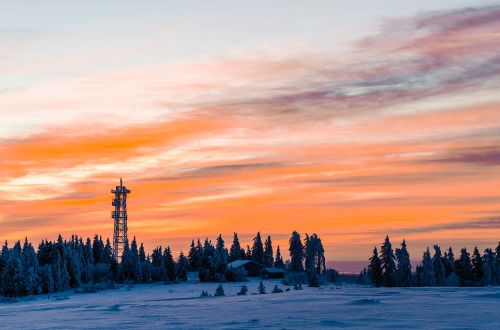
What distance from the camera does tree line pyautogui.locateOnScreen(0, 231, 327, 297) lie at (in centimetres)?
9088

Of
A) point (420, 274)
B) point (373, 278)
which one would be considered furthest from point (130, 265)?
point (420, 274)

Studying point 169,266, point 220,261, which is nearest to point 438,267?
point 220,261

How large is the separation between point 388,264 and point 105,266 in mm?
52956

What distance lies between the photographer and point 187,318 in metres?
26.9

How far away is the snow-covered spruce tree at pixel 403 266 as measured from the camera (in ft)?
329

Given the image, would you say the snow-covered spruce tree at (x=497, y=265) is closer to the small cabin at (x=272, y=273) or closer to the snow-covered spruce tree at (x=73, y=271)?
the small cabin at (x=272, y=273)

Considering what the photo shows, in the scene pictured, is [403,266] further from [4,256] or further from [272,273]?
[4,256]

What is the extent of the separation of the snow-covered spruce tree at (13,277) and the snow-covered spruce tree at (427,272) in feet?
213

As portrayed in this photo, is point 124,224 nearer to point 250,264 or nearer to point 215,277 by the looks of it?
point 250,264

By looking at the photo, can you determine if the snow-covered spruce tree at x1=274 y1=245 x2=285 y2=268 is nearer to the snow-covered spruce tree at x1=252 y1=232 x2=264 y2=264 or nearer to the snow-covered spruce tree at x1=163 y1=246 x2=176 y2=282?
the snow-covered spruce tree at x1=252 y1=232 x2=264 y2=264

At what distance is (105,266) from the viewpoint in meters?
120

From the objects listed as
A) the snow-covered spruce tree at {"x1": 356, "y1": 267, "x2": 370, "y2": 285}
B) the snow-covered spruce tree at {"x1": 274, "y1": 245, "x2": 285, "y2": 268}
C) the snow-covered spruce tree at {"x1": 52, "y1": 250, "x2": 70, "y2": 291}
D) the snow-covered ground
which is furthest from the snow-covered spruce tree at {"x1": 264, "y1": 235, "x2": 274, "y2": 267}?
the snow-covered ground

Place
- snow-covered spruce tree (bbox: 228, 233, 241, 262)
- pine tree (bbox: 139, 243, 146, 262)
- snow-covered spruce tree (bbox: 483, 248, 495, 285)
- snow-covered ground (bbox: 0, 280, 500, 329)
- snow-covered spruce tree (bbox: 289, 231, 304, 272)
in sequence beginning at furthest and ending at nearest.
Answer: snow-covered spruce tree (bbox: 228, 233, 241, 262) → pine tree (bbox: 139, 243, 146, 262) → snow-covered spruce tree (bbox: 289, 231, 304, 272) → snow-covered spruce tree (bbox: 483, 248, 495, 285) → snow-covered ground (bbox: 0, 280, 500, 329)

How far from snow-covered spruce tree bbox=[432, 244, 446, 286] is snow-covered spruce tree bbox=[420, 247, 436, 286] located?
176 cm
